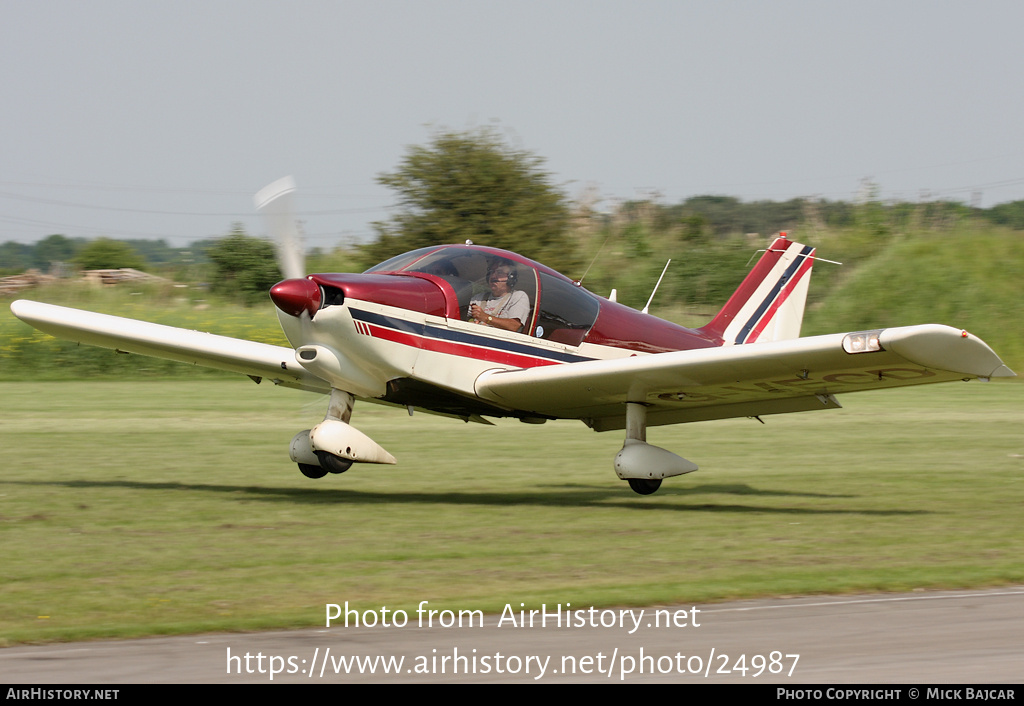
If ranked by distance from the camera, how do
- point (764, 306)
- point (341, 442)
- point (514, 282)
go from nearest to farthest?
point (341, 442)
point (514, 282)
point (764, 306)

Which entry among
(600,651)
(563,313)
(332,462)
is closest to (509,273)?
(563,313)

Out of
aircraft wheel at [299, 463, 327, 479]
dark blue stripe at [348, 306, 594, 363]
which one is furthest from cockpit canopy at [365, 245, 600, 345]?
aircraft wheel at [299, 463, 327, 479]

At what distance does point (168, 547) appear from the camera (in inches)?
287

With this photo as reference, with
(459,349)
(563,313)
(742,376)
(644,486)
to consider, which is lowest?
(644,486)

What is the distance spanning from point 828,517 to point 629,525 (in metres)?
1.62

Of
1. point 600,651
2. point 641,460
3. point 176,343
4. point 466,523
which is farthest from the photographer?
point 176,343

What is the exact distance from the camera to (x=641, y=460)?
975cm

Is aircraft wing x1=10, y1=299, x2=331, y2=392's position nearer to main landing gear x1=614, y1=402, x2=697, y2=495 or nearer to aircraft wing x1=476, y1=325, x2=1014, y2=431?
aircraft wing x1=476, y1=325, x2=1014, y2=431

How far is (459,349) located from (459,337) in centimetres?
10

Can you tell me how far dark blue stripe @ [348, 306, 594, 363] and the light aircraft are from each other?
0.04ft

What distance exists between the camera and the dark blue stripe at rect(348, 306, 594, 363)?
9.12m

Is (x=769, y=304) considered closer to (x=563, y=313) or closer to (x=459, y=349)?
(x=563, y=313)
